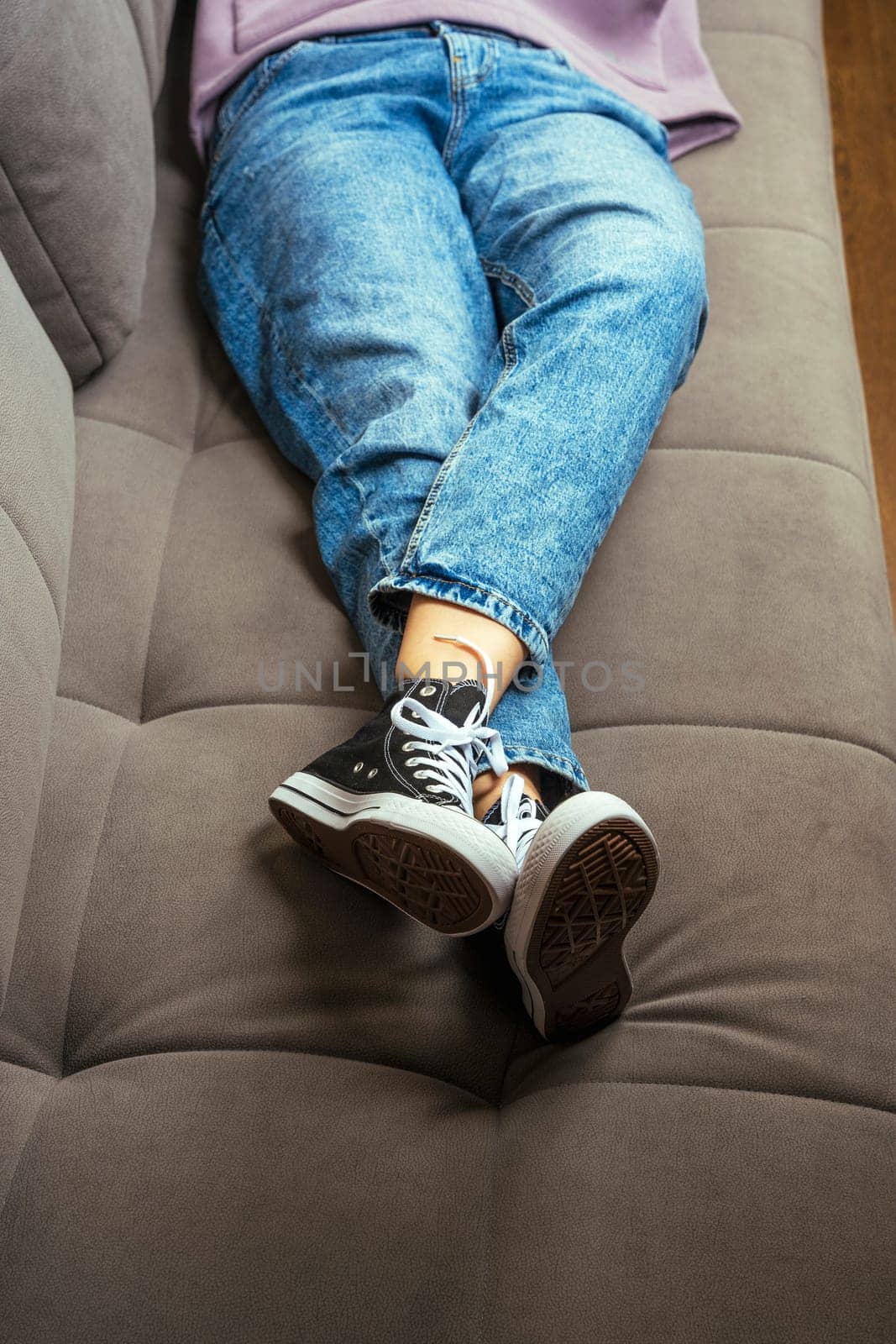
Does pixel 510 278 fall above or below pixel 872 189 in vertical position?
above

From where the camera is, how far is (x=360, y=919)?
2.24 feet

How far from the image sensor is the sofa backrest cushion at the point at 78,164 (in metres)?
0.82

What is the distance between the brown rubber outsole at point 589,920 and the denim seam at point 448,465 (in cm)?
26

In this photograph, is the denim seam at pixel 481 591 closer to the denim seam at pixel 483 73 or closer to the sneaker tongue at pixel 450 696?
the sneaker tongue at pixel 450 696

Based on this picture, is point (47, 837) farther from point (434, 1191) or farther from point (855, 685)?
point (855, 685)

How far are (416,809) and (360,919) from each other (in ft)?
0.40

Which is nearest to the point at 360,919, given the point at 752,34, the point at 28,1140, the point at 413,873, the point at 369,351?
the point at 413,873

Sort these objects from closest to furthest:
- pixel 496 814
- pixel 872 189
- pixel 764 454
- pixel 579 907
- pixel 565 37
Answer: pixel 579 907 < pixel 496 814 < pixel 764 454 < pixel 565 37 < pixel 872 189

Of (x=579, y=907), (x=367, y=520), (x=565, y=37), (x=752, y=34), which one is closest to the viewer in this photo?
(x=579, y=907)

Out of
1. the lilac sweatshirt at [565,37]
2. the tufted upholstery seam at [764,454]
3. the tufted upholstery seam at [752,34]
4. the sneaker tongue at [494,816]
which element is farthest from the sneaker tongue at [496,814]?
the tufted upholstery seam at [752,34]

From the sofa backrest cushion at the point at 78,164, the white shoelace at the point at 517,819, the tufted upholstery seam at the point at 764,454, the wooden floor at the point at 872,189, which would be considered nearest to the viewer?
the white shoelace at the point at 517,819

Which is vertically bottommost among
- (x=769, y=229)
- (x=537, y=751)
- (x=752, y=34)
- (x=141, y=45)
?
(x=537, y=751)

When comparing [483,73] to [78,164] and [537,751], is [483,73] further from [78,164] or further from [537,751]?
[537,751]

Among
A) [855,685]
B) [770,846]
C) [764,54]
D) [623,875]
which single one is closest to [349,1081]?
[623,875]
